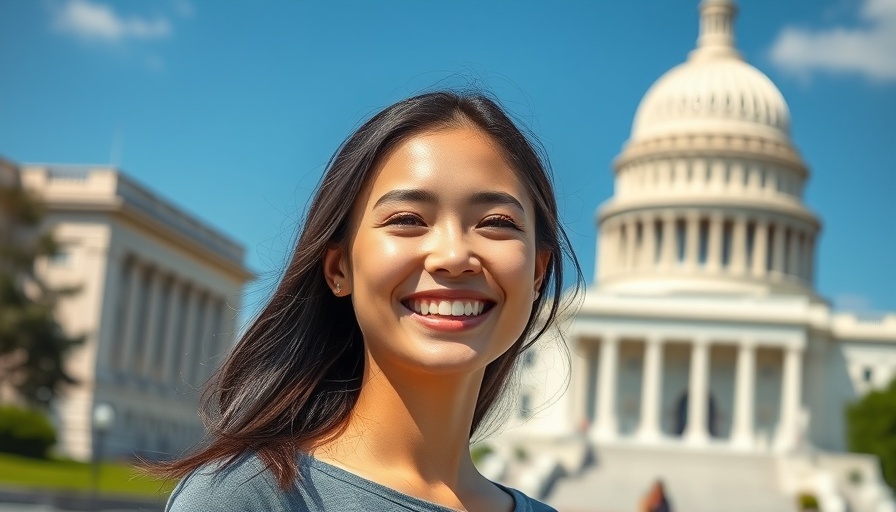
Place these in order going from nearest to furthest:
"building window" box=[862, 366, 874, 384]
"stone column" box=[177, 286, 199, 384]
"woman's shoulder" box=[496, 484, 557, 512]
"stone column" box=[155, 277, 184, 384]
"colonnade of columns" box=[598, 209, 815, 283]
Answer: "woman's shoulder" box=[496, 484, 557, 512] < "stone column" box=[155, 277, 184, 384] < "building window" box=[862, 366, 874, 384] < "stone column" box=[177, 286, 199, 384] < "colonnade of columns" box=[598, 209, 815, 283]

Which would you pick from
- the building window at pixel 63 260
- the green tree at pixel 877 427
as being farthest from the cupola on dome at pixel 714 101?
the building window at pixel 63 260

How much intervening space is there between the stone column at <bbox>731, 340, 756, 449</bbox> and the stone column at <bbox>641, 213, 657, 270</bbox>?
12.9 meters

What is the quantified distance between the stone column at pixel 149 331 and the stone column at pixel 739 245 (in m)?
38.7

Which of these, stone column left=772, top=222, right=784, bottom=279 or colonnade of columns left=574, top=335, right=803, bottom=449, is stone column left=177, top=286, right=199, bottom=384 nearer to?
colonnade of columns left=574, top=335, right=803, bottom=449

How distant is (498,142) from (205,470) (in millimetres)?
1166

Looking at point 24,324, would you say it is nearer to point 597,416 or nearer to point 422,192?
point 597,416

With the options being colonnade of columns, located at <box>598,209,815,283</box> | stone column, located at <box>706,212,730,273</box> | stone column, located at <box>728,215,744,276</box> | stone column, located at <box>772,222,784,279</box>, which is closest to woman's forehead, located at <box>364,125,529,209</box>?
colonnade of columns, located at <box>598,209,815,283</box>

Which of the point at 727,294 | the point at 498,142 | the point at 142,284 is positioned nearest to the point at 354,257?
the point at 498,142

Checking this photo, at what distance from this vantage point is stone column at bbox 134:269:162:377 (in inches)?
3329

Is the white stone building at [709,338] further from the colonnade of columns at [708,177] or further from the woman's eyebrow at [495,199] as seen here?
the woman's eyebrow at [495,199]

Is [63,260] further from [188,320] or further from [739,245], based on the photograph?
[739,245]

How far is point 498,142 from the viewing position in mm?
3680

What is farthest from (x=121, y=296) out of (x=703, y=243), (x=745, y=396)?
(x=703, y=243)

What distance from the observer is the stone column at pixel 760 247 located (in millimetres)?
95938
